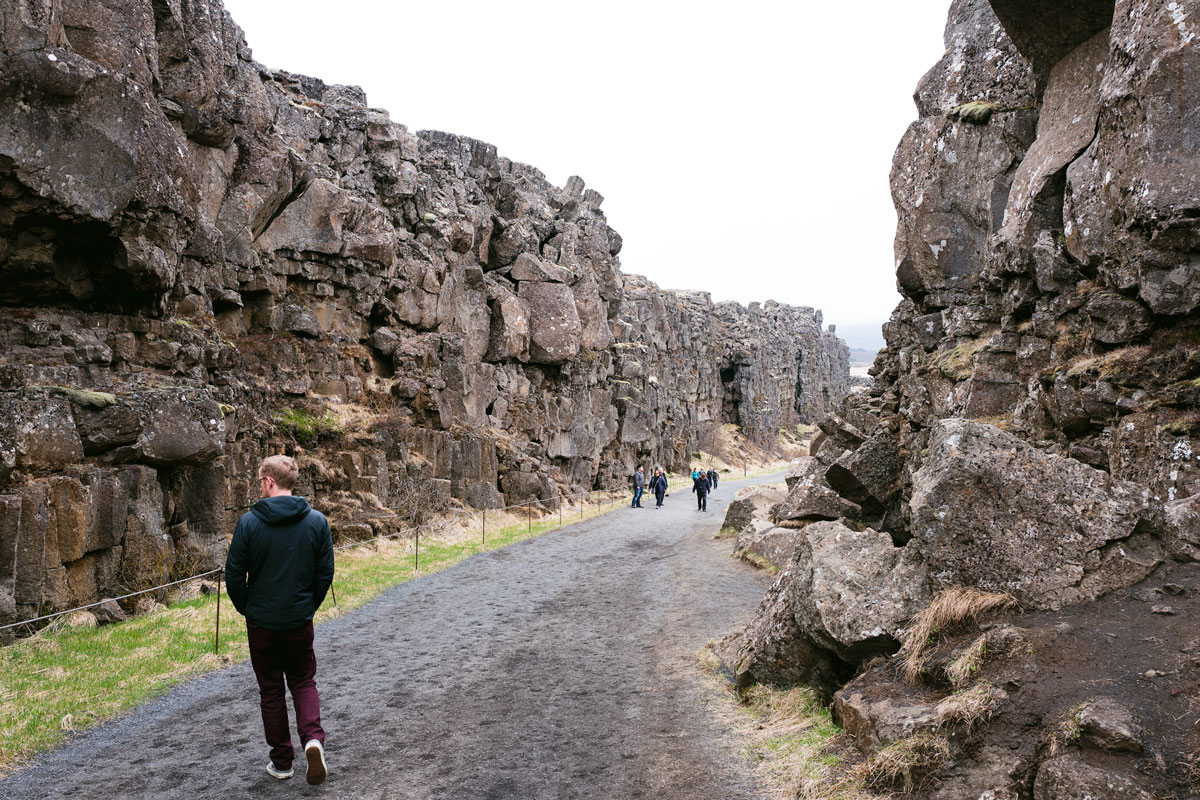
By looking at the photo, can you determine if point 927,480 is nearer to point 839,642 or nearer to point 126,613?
point 839,642

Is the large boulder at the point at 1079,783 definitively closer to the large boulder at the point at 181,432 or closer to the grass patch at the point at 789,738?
the grass patch at the point at 789,738

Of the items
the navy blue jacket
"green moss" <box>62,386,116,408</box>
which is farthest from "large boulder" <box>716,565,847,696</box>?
"green moss" <box>62,386,116,408</box>

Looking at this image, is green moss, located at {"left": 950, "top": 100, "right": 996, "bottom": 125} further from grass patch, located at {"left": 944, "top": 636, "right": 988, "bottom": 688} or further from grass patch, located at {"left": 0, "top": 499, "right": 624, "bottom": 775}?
grass patch, located at {"left": 0, "top": 499, "right": 624, "bottom": 775}

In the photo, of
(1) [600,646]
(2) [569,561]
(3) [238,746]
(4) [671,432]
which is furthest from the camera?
(4) [671,432]

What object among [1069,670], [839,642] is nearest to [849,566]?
[839,642]

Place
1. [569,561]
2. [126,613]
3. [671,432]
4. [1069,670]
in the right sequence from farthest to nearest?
1. [671,432]
2. [569,561]
3. [126,613]
4. [1069,670]

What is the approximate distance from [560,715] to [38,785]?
4.69 meters

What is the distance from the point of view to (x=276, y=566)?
6215 millimetres

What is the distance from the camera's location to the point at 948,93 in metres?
16.6

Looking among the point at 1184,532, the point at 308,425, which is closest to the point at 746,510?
the point at 308,425

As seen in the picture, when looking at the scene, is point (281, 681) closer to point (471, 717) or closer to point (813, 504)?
point (471, 717)

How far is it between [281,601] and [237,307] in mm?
19540

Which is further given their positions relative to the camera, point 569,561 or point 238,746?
point 569,561

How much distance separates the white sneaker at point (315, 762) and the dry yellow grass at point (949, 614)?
5009 millimetres
